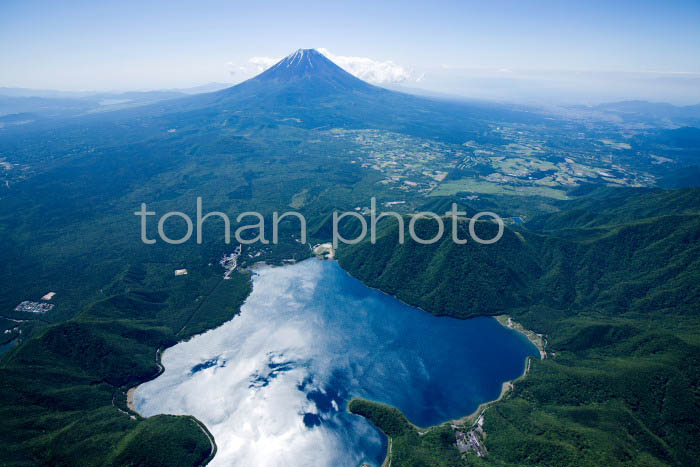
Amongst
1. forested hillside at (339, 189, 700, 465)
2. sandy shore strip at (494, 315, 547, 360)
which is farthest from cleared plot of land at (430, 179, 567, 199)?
sandy shore strip at (494, 315, 547, 360)

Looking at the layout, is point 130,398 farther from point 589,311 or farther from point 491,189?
point 491,189

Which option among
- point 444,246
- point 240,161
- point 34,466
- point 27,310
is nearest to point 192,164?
point 240,161

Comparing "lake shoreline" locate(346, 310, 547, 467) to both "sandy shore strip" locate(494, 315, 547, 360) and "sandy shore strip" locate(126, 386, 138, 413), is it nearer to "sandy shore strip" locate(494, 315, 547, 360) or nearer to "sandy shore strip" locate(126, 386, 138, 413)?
"sandy shore strip" locate(494, 315, 547, 360)

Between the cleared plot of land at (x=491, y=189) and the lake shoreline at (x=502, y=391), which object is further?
the cleared plot of land at (x=491, y=189)

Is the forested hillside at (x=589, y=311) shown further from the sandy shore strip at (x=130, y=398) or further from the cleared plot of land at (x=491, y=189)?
the cleared plot of land at (x=491, y=189)

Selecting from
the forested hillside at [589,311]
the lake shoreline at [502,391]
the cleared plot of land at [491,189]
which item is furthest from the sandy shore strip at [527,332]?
the cleared plot of land at [491,189]

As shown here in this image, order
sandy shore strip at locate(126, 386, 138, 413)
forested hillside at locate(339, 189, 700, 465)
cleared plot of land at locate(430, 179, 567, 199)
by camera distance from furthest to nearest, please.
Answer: cleared plot of land at locate(430, 179, 567, 199)
sandy shore strip at locate(126, 386, 138, 413)
forested hillside at locate(339, 189, 700, 465)

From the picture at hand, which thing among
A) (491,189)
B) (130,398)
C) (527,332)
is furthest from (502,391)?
(491,189)

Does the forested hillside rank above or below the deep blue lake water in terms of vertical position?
above

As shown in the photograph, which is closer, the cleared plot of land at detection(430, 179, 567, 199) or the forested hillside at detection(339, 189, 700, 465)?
the forested hillside at detection(339, 189, 700, 465)
